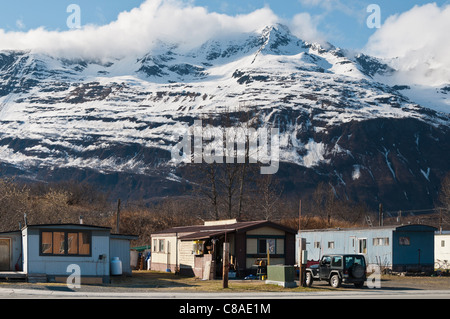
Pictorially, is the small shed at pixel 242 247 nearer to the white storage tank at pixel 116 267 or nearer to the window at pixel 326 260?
the window at pixel 326 260

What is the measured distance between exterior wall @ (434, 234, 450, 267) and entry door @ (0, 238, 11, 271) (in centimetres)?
3460

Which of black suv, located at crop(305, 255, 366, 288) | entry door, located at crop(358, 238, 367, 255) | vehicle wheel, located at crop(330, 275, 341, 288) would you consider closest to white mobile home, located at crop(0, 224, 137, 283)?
black suv, located at crop(305, 255, 366, 288)

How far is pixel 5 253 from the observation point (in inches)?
1576

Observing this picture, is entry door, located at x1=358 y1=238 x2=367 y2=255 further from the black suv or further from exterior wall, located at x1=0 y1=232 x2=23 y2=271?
exterior wall, located at x1=0 y1=232 x2=23 y2=271

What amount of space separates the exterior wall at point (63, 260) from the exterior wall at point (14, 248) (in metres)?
3.65

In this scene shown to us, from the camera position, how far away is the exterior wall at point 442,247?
5650cm

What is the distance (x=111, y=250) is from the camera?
42.4 metres

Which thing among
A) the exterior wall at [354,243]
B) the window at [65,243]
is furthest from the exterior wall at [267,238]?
the exterior wall at [354,243]

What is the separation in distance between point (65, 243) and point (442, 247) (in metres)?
34.2

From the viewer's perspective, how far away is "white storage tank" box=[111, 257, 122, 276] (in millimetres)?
40188

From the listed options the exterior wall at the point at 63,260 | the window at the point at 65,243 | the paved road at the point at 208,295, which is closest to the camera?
the paved road at the point at 208,295

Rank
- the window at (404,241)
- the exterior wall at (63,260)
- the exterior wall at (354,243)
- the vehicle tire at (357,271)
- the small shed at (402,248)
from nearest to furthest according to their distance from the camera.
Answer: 1. the vehicle tire at (357,271)
2. the exterior wall at (63,260)
3. the small shed at (402,248)
4. the window at (404,241)
5. the exterior wall at (354,243)

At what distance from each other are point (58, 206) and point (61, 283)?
4560 cm
